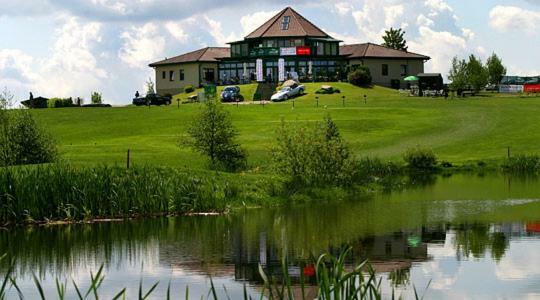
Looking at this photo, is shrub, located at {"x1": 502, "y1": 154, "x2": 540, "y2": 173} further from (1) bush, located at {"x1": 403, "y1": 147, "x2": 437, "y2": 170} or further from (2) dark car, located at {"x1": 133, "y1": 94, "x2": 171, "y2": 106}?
(2) dark car, located at {"x1": 133, "y1": 94, "x2": 171, "y2": 106}

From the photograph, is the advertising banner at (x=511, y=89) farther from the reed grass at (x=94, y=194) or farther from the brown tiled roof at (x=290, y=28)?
the reed grass at (x=94, y=194)

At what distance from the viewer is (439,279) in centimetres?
2436

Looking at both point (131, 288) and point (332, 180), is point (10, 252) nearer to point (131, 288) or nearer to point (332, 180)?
point (131, 288)

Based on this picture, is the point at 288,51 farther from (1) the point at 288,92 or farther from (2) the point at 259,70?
(1) the point at 288,92

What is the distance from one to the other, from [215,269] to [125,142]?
49562 mm

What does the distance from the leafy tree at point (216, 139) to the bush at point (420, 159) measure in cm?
1346

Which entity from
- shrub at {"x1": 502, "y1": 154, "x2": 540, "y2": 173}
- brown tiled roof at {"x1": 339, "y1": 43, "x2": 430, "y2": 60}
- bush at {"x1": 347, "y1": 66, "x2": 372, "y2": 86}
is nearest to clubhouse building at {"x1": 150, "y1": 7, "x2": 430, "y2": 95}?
brown tiled roof at {"x1": 339, "y1": 43, "x2": 430, "y2": 60}

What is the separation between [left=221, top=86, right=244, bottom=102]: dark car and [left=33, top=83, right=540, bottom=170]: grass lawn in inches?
346

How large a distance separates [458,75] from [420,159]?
193 ft

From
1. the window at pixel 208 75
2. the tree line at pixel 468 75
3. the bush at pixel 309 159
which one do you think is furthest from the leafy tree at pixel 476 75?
the bush at pixel 309 159

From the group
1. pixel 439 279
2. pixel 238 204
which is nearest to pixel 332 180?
pixel 238 204

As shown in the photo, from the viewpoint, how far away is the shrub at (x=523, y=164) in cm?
6481

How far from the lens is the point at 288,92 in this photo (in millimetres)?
113438

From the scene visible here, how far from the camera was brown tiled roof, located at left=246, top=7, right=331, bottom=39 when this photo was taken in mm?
134875
